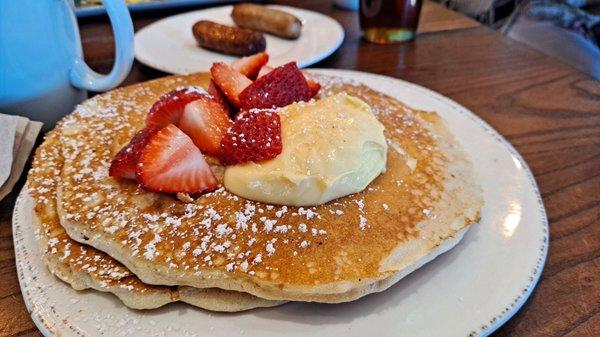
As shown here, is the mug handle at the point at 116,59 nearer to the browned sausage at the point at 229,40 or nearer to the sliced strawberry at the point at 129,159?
the sliced strawberry at the point at 129,159

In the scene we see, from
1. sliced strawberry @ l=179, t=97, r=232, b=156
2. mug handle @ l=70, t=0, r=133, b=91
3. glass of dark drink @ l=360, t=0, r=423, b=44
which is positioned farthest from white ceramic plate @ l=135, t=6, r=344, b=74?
sliced strawberry @ l=179, t=97, r=232, b=156

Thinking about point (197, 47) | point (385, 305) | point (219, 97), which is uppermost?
point (219, 97)

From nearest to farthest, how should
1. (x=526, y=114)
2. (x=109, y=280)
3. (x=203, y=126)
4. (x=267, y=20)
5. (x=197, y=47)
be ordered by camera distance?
(x=109, y=280)
(x=203, y=126)
(x=526, y=114)
(x=197, y=47)
(x=267, y=20)

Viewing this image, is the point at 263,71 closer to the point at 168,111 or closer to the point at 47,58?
the point at 168,111

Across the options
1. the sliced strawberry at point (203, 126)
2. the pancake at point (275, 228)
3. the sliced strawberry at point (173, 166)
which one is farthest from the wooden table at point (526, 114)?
the sliced strawberry at point (203, 126)

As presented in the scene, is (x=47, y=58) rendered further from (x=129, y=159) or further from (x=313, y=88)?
(x=313, y=88)

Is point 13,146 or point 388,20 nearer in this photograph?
point 13,146

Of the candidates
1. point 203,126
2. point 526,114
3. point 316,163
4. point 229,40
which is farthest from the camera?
point 229,40

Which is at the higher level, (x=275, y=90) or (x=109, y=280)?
(x=275, y=90)

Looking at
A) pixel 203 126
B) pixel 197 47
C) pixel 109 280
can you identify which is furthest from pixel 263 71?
pixel 197 47
